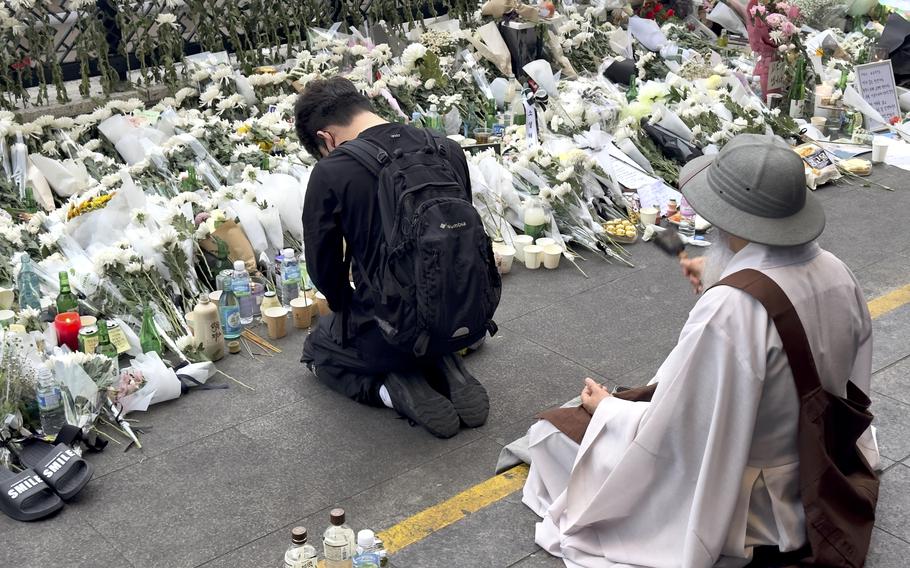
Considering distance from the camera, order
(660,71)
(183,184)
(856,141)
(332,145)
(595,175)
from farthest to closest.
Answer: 1. (660,71)
2. (856,141)
3. (595,175)
4. (183,184)
5. (332,145)

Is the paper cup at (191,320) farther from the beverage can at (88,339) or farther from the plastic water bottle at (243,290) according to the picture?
the beverage can at (88,339)

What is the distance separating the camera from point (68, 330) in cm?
484

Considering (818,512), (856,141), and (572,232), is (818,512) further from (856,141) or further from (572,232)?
(856,141)

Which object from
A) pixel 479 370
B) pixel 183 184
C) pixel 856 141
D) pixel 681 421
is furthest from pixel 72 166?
pixel 856 141

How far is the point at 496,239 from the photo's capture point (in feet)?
21.3

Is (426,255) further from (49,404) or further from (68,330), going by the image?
(68,330)

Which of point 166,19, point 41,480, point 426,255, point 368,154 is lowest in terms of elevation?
point 41,480

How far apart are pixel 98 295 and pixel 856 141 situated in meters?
6.15

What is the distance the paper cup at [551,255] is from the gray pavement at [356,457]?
10.3 inches

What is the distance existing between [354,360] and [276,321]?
2.75ft

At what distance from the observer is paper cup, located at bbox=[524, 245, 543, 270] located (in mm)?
6309

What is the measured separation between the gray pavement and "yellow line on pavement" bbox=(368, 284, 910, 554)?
1.8 inches

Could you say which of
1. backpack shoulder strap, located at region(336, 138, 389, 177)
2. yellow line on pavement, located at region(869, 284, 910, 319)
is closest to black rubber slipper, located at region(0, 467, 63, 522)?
backpack shoulder strap, located at region(336, 138, 389, 177)

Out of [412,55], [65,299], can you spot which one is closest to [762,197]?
[65,299]
